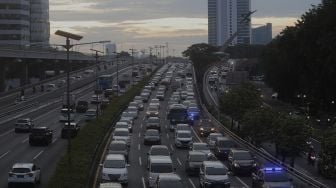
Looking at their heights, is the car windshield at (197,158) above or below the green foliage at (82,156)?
below

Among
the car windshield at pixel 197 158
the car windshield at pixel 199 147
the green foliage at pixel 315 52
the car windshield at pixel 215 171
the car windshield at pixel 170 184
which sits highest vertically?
the green foliage at pixel 315 52

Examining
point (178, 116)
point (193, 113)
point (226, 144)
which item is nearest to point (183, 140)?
point (226, 144)

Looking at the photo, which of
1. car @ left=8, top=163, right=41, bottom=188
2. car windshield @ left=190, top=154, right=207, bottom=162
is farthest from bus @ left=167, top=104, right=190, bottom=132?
car @ left=8, top=163, right=41, bottom=188

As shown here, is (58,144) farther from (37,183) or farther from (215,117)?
(215,117)

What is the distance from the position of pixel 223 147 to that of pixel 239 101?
18.6 meters

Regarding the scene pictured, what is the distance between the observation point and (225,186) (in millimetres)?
31609

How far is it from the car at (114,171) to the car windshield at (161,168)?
1546mm

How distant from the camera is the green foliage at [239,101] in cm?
6278

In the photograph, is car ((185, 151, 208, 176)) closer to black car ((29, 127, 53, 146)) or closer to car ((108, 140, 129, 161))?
car ((108, 140, 129, 161))

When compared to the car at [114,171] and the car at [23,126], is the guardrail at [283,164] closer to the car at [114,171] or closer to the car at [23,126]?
the car at [114,171]

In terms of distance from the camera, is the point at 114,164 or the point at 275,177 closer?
the point at 275,177

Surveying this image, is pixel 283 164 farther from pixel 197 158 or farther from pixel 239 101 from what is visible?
pixel 239 101

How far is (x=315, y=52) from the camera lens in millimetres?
68875

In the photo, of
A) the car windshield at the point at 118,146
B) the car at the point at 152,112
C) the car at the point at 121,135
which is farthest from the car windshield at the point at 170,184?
the car at the point at 152,112
